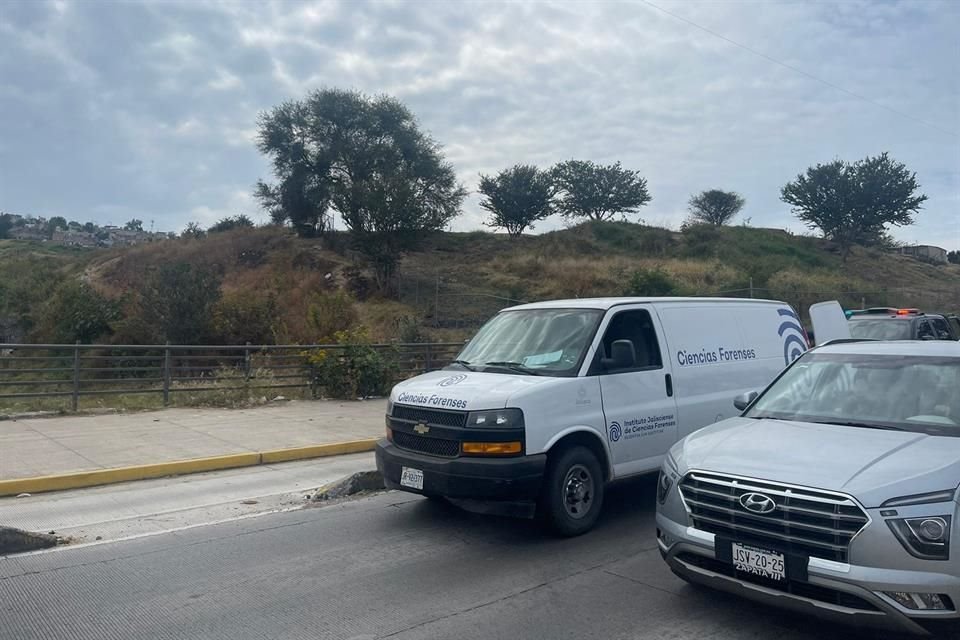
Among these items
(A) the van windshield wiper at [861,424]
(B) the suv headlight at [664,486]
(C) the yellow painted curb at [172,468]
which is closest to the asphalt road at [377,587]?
(B) the suv headlight at [664,486]

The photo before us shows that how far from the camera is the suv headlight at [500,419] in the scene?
20.3 ft

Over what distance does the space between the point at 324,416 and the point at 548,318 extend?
7273 millimetres

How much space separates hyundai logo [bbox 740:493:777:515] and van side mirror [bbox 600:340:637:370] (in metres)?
2.54

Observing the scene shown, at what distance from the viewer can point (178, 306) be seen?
91.7ft

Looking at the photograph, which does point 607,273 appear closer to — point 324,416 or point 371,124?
point 371,124

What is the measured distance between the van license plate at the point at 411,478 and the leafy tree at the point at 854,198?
50800 mm

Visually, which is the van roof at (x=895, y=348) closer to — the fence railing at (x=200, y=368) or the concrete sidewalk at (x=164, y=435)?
the concrete sidewalk at (x=164, y=435)

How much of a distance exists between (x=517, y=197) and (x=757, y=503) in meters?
51.9

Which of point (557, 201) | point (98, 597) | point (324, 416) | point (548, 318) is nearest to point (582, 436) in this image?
point (548, 318)

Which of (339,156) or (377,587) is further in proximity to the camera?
(339,156)

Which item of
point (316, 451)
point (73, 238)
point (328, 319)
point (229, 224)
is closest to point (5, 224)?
point (73, 238)

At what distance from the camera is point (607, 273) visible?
38.5 metres

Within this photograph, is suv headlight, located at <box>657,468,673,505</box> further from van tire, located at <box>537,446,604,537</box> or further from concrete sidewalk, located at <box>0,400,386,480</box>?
concrete sidewalk, located at <box>0,400,386,480</box>

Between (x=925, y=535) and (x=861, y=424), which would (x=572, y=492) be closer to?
Answer: (x=861, y=424)
